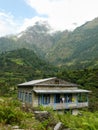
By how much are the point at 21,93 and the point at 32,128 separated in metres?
35.7

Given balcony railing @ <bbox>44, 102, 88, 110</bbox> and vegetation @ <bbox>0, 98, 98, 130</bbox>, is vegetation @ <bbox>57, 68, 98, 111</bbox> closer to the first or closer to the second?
balcony railing @ <bbox>44, 102, 88, 110</bbox>

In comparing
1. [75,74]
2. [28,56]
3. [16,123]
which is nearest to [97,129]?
[16,123]

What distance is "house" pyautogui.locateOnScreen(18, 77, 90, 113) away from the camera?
38.0 meters

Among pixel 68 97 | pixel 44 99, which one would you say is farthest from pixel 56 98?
pixel 68 97

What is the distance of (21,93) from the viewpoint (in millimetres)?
45594

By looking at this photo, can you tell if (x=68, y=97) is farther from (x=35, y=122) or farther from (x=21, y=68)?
(x=21, y=68)

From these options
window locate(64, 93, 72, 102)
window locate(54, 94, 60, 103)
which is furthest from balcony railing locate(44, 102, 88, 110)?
window locate(54, 94, 60, 103)

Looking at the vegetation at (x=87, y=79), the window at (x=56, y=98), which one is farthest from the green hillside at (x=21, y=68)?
the window at (x=56, y=98)

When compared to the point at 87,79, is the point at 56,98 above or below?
below

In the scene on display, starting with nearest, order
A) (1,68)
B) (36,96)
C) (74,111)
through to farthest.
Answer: (36,96), (74,111), (1,68)

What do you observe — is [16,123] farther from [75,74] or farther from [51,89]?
[75,74]

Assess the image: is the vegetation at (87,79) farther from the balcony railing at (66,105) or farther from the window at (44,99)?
the window at (44,99)

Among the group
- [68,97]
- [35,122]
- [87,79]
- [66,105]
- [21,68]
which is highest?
[21,68]

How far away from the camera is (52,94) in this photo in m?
39.6
